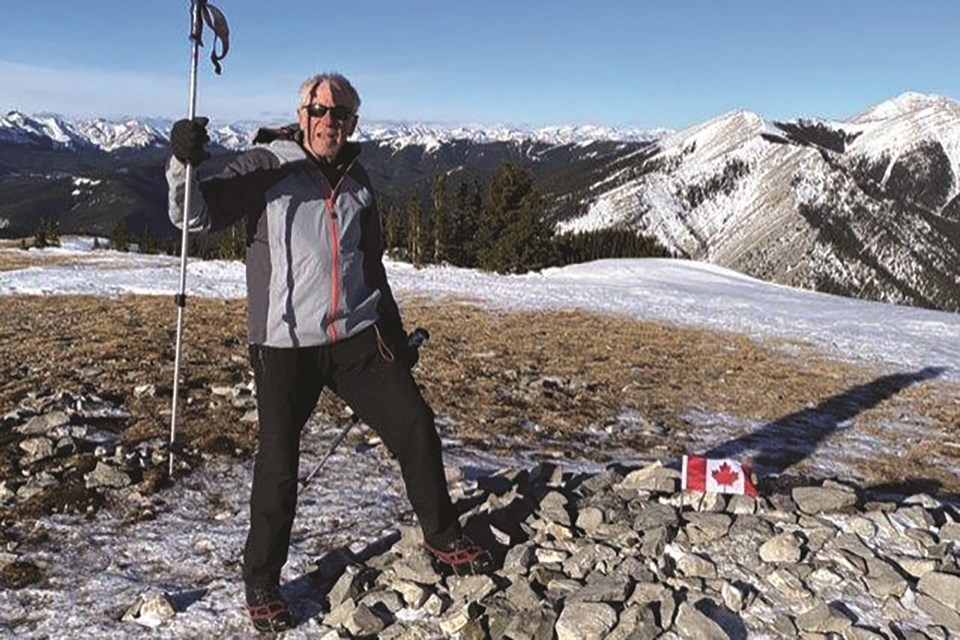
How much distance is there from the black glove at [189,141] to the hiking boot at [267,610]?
10.3ft

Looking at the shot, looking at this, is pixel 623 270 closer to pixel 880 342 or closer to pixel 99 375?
pixel 880 342

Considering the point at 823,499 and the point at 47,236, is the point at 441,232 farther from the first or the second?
the point at 823,499

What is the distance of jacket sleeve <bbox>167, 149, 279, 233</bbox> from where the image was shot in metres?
5.25

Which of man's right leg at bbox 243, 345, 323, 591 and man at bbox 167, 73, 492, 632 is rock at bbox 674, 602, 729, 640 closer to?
man at bbox 167, 73, 492, 632

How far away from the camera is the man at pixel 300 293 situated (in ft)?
17.9

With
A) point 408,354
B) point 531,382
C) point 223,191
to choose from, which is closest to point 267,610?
point 408,354

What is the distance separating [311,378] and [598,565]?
2791mm

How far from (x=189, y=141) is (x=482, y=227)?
6512 cm

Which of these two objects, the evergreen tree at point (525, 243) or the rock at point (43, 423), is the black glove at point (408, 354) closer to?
the rock at point (43, 423)

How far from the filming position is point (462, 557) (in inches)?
246

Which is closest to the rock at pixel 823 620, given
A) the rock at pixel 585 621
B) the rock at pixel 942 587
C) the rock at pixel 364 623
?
the rock at pixel 942 587

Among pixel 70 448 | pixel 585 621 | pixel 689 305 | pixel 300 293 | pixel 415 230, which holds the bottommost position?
pixel 70 448

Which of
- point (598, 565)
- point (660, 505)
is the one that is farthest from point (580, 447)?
point (598, 565)

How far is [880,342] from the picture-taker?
24891mm
